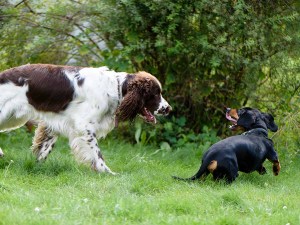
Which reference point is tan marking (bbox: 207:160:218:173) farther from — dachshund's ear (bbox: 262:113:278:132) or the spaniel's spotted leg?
the spaniel's spotted leg

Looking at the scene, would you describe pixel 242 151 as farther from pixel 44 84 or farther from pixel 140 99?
pixel 44 84

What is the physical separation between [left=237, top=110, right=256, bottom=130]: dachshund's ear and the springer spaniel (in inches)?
48.4

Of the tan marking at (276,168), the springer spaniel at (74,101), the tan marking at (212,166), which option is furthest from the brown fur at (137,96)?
the tan marking at (276,168)

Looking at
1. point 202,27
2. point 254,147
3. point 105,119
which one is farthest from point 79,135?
point 202,27

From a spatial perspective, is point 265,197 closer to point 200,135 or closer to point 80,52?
point 200,135

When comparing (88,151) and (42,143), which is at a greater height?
(88,151)

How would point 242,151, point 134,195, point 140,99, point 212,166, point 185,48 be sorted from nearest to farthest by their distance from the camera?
point 134,195, point 212,166, point 242,151, point 140,99, point 185,48

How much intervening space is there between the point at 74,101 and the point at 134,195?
66.3 inches

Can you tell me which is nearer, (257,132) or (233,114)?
(257,132)

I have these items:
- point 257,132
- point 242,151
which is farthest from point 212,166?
point 257,132

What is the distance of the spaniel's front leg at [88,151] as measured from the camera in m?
6.82

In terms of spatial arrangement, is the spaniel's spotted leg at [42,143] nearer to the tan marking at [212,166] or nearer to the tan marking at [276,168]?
the tan marking at [212,166]

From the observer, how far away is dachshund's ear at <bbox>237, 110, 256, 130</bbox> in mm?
7219

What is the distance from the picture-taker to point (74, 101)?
22.4 feet
